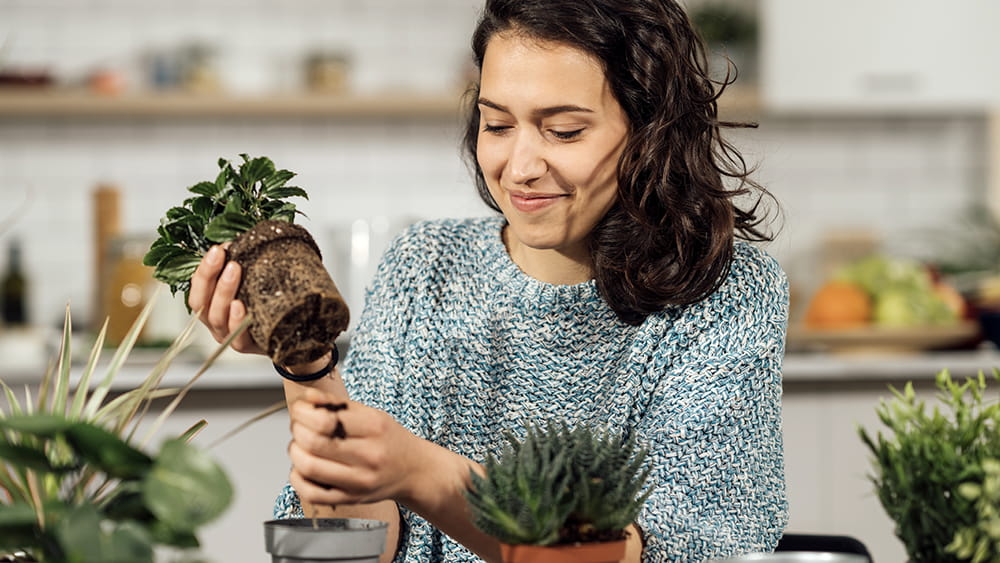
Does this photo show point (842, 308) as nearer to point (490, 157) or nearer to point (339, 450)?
point (490, 157)

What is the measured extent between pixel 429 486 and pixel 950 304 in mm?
2689

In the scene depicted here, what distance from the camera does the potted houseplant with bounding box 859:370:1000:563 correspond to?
735 mm

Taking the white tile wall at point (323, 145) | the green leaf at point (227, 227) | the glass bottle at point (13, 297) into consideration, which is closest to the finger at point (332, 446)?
the green leaf at point (227, 227)

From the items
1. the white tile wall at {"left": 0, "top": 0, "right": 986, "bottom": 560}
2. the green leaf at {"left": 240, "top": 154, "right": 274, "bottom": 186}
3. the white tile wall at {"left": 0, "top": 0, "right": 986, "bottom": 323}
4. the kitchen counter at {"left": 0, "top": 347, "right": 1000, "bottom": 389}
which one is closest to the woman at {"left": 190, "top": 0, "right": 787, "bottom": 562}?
the green leaf at {"left": 240, "top": 154, "right": 274, "bottom": 186}

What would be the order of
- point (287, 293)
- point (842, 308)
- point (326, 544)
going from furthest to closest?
1. point (842, 308)
2. point (287, 293)
3. point (326, 544)

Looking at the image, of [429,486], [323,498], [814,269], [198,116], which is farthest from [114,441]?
[814,269]

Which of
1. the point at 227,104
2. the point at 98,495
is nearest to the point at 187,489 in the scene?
the point at 98,495

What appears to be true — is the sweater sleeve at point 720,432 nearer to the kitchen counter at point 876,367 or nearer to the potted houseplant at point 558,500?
the potted houseplant at point 558,500

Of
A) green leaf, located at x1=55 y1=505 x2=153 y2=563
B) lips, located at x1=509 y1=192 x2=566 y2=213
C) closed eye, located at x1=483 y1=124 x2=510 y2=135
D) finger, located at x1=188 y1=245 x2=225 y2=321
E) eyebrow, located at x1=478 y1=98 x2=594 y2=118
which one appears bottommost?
green leaf, located at x1=55 y1=505 x2=153 y2=563

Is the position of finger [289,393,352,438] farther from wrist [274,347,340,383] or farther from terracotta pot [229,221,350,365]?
wrist [274,347,340,383]

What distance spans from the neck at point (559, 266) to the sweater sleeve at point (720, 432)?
167 mm

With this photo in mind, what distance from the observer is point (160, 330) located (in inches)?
121

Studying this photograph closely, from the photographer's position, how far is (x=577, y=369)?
1431mm

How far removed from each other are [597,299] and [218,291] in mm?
629
